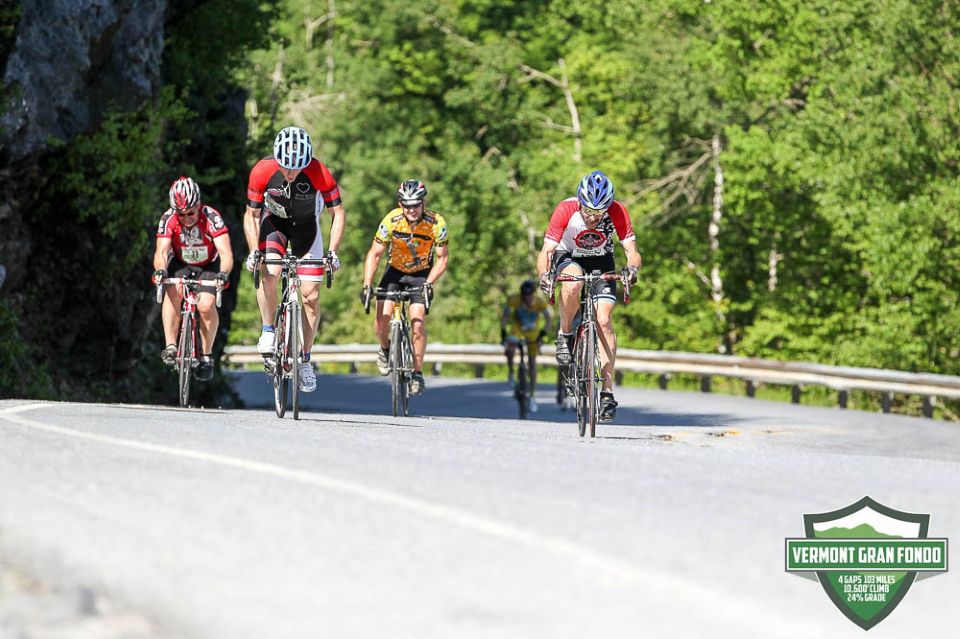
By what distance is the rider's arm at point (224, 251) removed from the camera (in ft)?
43.4

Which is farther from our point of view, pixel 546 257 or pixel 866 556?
pixel 546 257

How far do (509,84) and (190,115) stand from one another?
102 ft

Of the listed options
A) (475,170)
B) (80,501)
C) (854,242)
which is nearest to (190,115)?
(80,501)

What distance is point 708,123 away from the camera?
42000 mm

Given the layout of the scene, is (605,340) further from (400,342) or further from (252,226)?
(252,226)

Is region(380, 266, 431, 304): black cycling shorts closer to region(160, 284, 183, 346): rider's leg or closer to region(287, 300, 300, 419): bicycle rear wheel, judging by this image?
Result: region(160, 284, 183, 346): rider's leg

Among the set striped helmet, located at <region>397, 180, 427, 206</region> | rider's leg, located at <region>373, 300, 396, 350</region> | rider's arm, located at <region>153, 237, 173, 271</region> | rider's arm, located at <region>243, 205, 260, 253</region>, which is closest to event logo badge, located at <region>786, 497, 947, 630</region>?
rider's arm, located at <region>243, 205, 260, 253</region>

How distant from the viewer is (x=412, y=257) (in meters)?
14.2

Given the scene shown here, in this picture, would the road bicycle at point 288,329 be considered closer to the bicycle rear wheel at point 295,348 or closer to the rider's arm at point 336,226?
the bicycle rear wheel at point 295,348

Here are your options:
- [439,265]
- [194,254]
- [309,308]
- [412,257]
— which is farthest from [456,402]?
[309,308]

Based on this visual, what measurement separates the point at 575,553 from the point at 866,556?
1.33 m

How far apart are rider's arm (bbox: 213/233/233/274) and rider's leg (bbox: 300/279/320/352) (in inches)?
52.3

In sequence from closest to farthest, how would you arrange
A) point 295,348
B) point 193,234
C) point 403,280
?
point 295,348
point 193,234
point 403,280

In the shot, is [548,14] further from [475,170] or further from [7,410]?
[7,410]
